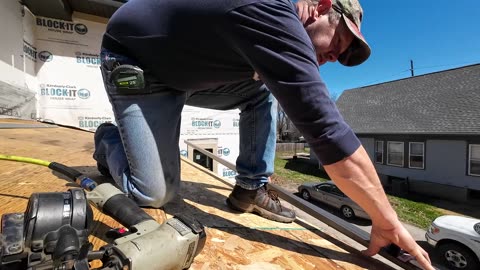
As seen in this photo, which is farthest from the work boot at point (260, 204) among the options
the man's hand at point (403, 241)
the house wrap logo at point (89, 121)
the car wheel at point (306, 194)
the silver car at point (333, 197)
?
the car wheel at point (306, 194)

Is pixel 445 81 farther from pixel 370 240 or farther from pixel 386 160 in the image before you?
pixel 370 240

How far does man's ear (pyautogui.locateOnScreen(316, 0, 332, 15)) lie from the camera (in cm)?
108

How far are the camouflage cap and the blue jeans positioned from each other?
1.67 ft

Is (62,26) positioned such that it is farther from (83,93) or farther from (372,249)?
(372,249)

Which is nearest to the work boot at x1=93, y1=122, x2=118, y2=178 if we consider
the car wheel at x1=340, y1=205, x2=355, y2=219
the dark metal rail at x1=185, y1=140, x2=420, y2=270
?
the dark metal rail at x1=185, y1=140, x2=420, y2=270

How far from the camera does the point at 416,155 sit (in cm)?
1211

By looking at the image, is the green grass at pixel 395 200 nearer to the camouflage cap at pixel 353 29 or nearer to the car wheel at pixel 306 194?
the car wheel at pixel 306 194

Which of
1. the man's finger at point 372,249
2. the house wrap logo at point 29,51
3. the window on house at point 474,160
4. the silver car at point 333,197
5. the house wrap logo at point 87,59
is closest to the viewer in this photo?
the man's finger at point 372,249

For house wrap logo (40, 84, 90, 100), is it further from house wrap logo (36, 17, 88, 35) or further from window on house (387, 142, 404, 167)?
window on house (387, 142, 404, 167)

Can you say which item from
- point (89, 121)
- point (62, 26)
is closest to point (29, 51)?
point (62, 26)

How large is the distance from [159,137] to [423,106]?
15.0m

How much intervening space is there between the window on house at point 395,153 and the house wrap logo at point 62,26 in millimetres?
12743

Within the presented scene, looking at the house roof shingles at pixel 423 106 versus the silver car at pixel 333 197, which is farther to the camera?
the house roof shingles at pixel 423 106

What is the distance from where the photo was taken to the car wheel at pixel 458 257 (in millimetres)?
5074
